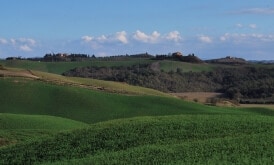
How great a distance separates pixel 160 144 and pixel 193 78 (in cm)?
9300

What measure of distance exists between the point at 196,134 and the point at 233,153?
5.20 m

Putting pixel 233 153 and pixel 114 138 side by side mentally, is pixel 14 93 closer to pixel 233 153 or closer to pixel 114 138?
pixel 114 138

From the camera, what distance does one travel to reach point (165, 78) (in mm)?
110250

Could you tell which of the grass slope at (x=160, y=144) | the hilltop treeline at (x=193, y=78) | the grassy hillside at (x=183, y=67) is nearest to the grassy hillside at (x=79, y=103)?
the grass slope at (x=160, y=144)

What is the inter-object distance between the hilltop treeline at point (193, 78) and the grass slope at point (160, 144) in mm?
67337

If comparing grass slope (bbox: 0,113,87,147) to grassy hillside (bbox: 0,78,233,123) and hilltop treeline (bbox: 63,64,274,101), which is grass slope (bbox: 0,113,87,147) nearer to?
grassy hillside (bbox: 0,78,233,123)

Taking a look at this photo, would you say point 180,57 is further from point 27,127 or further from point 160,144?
point 160,144

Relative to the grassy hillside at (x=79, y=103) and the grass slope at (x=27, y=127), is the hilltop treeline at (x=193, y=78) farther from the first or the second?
the grass slope at (x=27, y=127)

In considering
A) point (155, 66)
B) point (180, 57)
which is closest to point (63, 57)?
Answer: point (180, 57)

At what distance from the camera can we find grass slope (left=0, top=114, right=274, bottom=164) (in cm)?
1945

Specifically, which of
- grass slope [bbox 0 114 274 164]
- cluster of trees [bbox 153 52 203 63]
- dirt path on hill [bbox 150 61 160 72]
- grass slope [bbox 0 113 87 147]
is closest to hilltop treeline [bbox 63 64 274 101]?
dirt path on hill [bbox 150 61 160 72]

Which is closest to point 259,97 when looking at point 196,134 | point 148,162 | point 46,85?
point 46,85

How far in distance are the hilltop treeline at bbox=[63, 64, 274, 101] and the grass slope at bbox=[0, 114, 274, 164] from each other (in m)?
67.3

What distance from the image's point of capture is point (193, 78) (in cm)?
11556
